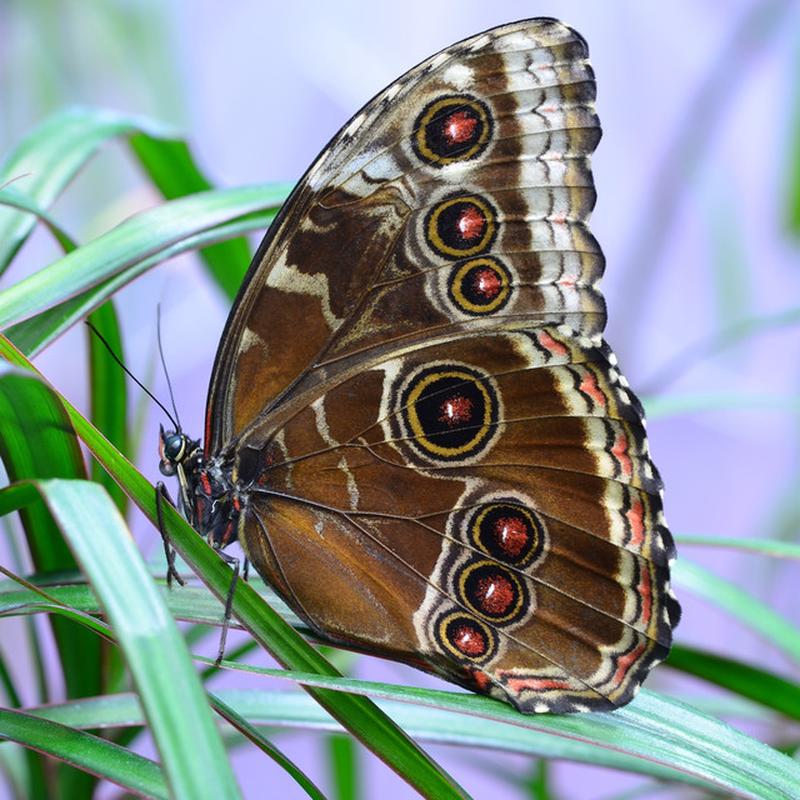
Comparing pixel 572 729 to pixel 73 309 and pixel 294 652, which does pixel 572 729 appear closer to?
pixel 294 652

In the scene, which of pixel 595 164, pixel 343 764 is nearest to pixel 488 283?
pixel 343 764

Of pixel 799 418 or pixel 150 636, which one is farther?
pixel 799 418

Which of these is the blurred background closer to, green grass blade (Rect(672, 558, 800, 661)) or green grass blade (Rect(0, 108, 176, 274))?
green grass blade (Rect(672, 558, 800, 661))

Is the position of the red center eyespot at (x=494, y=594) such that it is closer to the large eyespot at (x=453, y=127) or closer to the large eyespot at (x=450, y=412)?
the large eyespot at (x=450, y=412)

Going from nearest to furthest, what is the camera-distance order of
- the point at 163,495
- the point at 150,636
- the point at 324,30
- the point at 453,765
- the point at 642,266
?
1. the point at 150,636
2. the point at 163,495
3. the point at 642,266
4. the point at 453,765
5. the point at 324,30

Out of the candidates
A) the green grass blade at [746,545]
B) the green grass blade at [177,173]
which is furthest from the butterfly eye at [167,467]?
the green grass blade at [746,545]

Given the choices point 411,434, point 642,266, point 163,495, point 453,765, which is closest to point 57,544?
point 163,495

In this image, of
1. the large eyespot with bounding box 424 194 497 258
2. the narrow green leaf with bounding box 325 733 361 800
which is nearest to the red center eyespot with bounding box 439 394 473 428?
the large eyespot with bounding box 424 194 497 258

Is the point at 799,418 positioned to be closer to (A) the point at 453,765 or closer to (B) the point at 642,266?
(B) the point at 642,266
